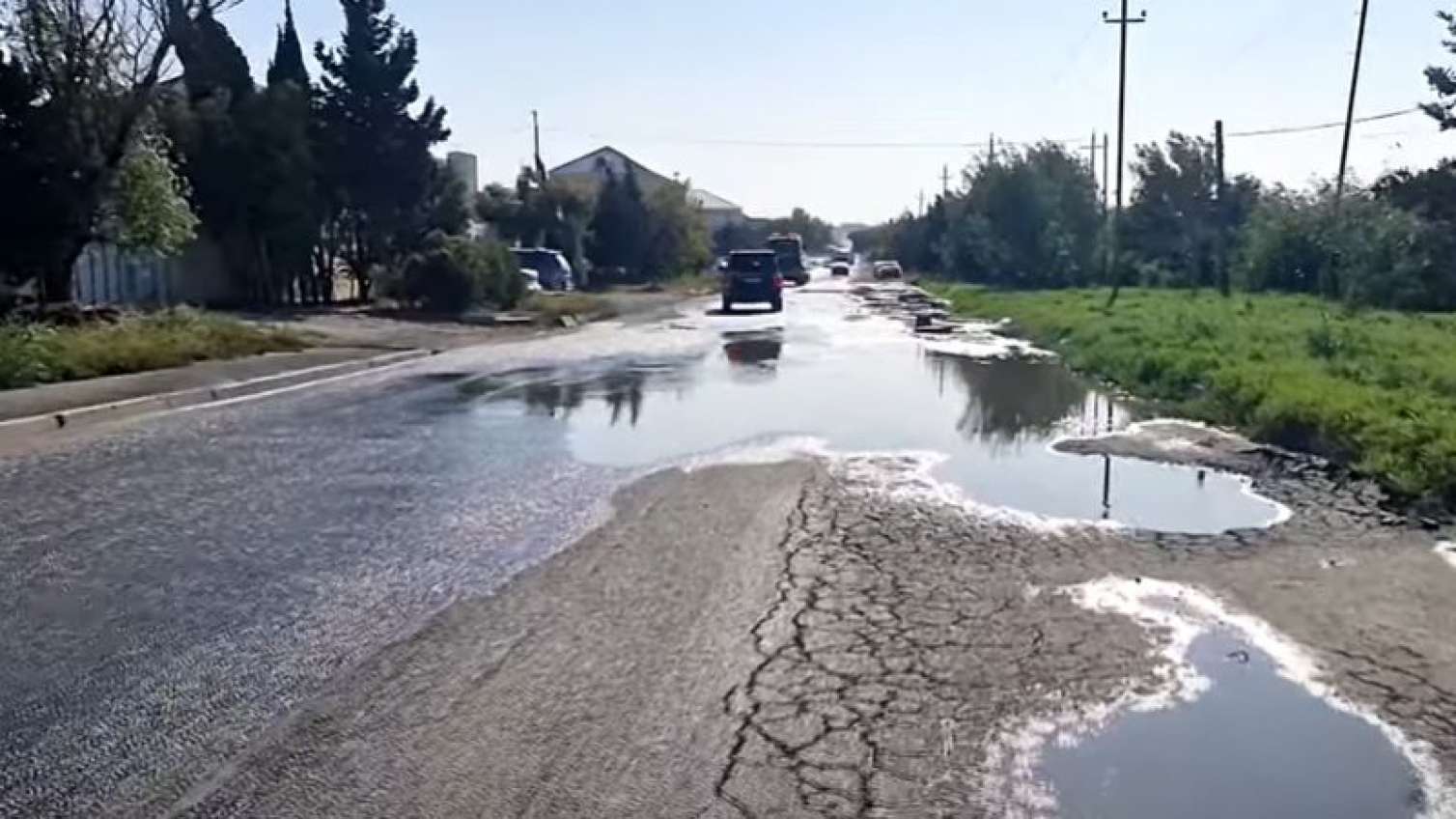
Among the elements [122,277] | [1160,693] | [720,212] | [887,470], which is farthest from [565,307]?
[720,212]

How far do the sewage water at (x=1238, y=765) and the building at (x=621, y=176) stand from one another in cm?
6320

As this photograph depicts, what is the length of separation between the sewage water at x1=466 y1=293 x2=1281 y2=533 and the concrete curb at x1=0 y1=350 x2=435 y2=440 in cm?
276

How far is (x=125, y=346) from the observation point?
791 inches

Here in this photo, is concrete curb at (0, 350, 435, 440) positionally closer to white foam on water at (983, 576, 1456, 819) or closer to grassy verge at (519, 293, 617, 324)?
white foam on water at (983, 576, 1456, 819)

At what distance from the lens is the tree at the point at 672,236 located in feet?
235

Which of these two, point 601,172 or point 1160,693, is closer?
point 1160,693

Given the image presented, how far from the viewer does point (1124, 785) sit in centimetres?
486

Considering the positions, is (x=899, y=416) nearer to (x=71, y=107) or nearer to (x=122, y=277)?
(x=71, y=107)

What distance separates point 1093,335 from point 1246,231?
94.3 ft

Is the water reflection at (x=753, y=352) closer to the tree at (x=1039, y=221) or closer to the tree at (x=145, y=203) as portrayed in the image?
the tree at (x=145, y=203)

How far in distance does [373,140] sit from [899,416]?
2738cm

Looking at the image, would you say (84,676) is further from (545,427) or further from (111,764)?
(545,427)

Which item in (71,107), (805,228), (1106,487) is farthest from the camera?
(805,228)

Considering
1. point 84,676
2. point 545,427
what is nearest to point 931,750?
point 84,676
